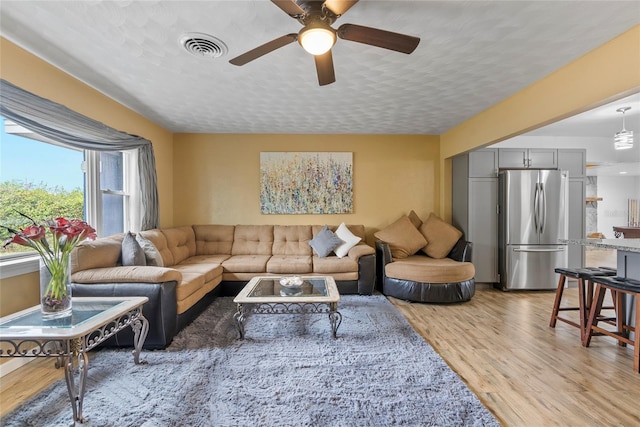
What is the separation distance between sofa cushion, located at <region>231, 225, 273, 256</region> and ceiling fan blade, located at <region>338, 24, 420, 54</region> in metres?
3.17

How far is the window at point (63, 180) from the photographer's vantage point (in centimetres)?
219

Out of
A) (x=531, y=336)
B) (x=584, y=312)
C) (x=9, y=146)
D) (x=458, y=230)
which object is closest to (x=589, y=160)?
(x=458, y=230)

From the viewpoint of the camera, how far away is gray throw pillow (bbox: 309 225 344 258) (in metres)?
3.94

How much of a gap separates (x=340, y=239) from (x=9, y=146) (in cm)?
347

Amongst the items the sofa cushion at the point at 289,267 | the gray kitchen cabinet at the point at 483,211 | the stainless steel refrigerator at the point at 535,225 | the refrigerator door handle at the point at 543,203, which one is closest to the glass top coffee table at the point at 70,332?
the sofa cushion at the point at 289,267

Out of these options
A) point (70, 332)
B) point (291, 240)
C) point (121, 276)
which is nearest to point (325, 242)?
point (291, 240)

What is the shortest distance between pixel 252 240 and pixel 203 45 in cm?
281

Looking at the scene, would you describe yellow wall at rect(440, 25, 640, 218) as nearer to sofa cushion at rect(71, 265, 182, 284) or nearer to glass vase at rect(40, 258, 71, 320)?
sofa cushion at rect(71, 265, 182, 284)

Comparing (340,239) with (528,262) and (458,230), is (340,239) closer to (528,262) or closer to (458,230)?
(458,230)

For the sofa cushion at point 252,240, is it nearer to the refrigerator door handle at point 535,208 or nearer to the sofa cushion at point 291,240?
the sofa cushion at point 291,240

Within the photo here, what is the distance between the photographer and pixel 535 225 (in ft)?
13.0

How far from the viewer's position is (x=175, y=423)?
151cm

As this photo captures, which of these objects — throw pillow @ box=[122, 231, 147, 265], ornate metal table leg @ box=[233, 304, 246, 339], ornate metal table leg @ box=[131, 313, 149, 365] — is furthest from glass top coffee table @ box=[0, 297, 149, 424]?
ornate metal table leg @ box=[233, 304, 246, 339]

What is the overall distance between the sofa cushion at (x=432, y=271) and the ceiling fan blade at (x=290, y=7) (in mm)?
2947
